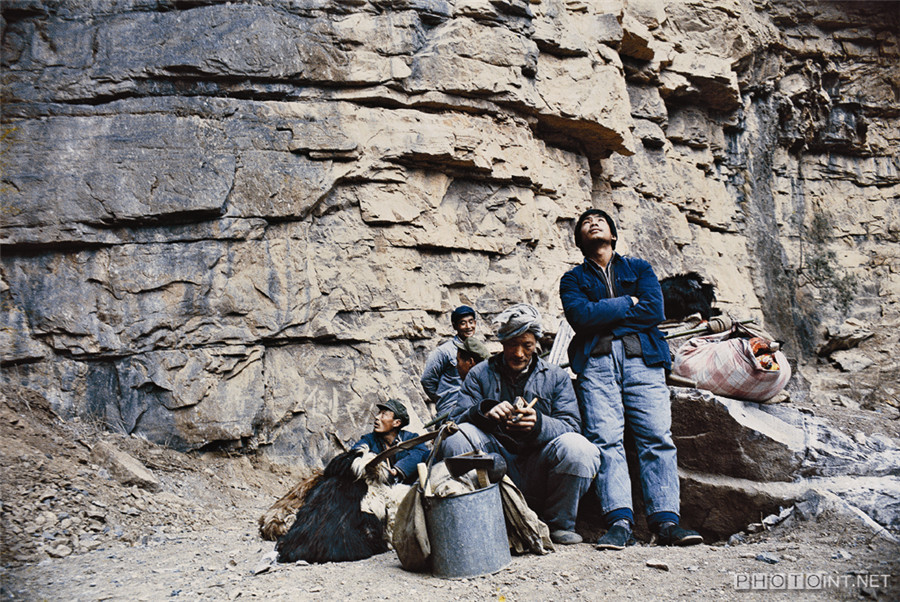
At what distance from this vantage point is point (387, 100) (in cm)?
815

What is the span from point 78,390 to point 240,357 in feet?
5.42

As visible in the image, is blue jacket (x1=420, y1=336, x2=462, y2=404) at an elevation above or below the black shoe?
above

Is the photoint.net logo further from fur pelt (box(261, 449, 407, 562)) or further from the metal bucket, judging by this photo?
fur pelt (box(261, 449, 407, 562))

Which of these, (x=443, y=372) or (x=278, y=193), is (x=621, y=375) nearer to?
(x=443, y=372)

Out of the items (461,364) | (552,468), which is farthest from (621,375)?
(461,364)

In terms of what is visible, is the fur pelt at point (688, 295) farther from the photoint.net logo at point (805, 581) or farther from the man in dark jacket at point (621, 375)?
the photoint.net logo at point (805, 581)

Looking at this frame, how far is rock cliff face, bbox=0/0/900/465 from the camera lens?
7012 millimetres

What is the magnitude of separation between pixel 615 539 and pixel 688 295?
10.3 ft

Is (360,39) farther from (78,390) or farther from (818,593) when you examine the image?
(818,593)

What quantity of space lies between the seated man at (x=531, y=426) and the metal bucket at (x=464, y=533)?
535 mm

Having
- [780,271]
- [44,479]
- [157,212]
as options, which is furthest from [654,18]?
[44,479]

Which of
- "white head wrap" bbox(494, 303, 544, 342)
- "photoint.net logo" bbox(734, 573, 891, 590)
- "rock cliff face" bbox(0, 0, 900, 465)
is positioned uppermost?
"rock cliff face" bbox(0, 0, 900, 465)

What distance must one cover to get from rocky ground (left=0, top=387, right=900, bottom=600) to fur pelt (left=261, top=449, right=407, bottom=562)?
0.12 meters

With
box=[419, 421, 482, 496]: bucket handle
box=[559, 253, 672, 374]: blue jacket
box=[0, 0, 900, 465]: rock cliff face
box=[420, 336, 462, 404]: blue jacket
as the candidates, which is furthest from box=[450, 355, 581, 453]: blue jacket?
box=[0, 0, 900, 465]: rock cliff face
